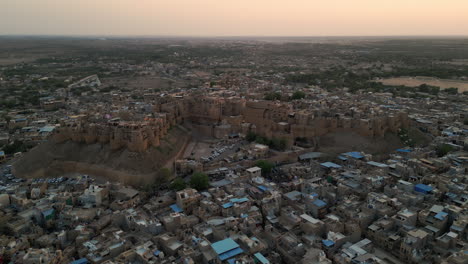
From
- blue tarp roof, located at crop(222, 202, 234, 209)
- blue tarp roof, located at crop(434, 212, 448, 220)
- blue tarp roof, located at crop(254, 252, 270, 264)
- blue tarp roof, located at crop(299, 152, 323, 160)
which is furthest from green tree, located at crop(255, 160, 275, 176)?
blue tarp roof, located at crop(434, 212, 448, 220)

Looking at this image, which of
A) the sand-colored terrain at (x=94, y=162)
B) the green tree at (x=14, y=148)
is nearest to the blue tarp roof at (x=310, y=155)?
the sand-colored terrain at (x=94, y=162)

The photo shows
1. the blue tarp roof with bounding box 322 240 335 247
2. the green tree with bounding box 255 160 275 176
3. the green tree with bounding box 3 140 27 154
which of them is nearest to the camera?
the blue tarp roof with bounding box 322 240 335 247

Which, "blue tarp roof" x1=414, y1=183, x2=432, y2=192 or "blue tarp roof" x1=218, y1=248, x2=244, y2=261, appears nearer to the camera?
"blue tarp roof" x1=218, y1=248, x2=244, y2=261

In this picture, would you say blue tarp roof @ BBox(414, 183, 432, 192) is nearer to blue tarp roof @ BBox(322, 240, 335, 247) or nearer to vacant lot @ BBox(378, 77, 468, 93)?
blue tarp roof @ BBox(322, 240, 335, 247)

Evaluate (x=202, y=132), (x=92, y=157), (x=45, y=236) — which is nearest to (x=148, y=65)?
(x=202, y=132)

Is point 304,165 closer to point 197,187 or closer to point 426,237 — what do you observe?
point 197,187

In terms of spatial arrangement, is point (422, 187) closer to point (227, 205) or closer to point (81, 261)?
point (227, 205)

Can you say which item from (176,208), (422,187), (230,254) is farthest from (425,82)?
(230,254)

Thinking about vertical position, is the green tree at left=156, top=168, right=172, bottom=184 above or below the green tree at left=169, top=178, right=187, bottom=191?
below

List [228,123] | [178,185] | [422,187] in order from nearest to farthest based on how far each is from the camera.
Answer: [422,187] < [178,185] < [228,123]
